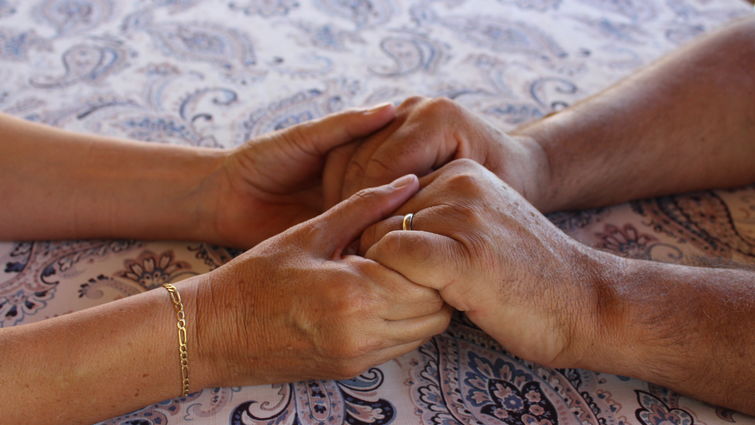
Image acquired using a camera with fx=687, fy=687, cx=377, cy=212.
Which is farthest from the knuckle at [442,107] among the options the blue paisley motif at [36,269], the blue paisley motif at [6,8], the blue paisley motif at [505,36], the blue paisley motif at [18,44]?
the blue paisley motif at [6,8]

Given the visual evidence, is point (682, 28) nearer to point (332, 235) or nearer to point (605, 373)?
point (605, 373)

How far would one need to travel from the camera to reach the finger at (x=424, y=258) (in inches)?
29.3

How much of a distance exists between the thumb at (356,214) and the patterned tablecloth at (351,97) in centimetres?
16

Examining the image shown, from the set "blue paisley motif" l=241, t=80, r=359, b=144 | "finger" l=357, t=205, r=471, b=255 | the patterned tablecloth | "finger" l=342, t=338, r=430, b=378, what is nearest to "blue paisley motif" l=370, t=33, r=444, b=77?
the patterned tablecloth

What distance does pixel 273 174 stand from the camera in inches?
39.7

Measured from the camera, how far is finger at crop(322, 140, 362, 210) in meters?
0.99

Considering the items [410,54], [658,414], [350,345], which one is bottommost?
[658,414]

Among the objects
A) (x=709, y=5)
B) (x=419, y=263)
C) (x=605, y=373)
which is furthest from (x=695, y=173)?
(x=709, y=5)

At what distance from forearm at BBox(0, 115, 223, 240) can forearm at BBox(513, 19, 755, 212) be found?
531 mm

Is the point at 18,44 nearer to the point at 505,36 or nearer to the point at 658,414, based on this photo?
the point at 505,36

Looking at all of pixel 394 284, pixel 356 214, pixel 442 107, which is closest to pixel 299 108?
pixel 442 107

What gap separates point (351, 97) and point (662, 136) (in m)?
0.55

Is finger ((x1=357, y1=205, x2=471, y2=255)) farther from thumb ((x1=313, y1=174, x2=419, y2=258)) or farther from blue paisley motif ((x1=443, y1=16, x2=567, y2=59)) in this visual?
blue paisley motif ((x1=443, y1=16, x2=567, y2=59))

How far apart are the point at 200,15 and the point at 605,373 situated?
1157 millimetres
